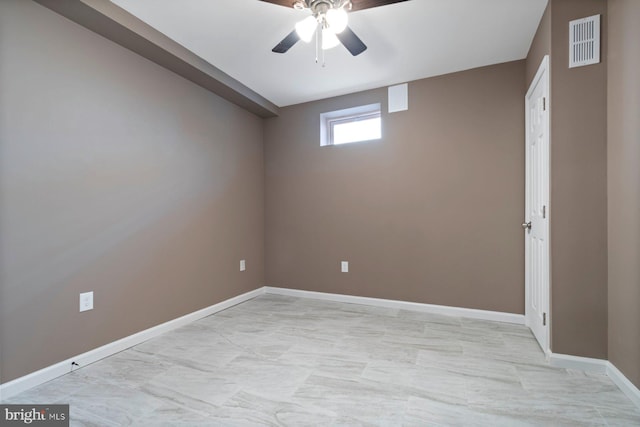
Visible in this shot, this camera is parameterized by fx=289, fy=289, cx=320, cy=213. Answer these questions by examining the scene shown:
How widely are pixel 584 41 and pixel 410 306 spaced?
246 cm

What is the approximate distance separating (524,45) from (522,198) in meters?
1.27

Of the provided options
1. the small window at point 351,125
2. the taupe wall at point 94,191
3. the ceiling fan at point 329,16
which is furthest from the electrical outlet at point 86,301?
the small window at point 351,125

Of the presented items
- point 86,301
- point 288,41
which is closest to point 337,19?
point 288,41

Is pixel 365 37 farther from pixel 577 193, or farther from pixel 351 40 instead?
pixel 577 193

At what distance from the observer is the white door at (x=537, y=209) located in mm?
1985

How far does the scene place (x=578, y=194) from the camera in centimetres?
Answer: 180

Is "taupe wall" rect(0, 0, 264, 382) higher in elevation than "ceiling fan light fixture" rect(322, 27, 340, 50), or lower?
lower

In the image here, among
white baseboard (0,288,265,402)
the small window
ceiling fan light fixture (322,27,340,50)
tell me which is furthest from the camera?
the small window

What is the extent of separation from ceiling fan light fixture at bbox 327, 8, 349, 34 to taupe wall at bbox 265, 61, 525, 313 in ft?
5.16

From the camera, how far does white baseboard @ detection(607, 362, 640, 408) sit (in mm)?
1467

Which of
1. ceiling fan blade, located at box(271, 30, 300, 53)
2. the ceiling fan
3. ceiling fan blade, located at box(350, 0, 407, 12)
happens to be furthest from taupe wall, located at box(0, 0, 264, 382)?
ceiling fan blade, located at box(350, 0, 407, 12)

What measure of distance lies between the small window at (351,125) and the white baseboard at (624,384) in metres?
2.54

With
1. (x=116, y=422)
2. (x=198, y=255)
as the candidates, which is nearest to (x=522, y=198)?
(x=198, y=255)

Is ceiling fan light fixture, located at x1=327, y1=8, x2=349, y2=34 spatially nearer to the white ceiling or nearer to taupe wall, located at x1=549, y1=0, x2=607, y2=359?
the white ceiling
